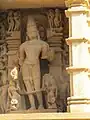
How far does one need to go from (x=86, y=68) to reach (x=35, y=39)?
142cm

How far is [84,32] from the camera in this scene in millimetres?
8266

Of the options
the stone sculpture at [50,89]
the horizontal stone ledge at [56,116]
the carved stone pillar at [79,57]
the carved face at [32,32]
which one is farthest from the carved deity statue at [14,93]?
the carved stone pillar at [79,57]

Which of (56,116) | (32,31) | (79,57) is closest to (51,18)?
(32,31)

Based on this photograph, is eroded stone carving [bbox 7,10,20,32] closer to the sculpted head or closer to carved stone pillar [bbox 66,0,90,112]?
the sculpted head

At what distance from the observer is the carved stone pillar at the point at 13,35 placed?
930 cm

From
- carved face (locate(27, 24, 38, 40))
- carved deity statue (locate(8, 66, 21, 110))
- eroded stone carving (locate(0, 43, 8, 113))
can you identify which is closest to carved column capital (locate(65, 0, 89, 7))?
carved face (locate(27, 24, 38, 40))

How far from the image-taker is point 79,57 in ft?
26.8

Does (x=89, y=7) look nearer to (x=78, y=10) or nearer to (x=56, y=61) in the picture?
(x=78, y=10)

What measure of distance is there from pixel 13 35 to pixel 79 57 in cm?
163

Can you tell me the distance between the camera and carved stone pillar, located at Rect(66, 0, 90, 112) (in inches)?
316

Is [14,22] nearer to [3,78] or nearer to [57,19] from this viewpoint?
[57,19]

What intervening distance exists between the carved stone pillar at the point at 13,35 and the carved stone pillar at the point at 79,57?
128 cm

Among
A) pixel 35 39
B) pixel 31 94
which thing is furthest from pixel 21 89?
pixel 35 39

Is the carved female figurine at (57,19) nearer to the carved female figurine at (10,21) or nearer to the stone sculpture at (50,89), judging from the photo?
the carved female figurine at (10,21)
